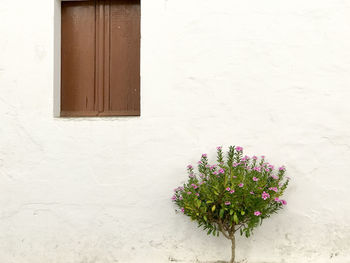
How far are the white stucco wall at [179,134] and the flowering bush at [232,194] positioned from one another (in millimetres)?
171

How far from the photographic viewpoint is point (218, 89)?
3.75m

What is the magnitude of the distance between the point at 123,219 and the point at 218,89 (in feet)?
5.20

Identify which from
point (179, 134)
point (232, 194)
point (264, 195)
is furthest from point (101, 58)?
point (264, 195)

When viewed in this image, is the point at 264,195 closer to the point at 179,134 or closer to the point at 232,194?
the point at 232,194

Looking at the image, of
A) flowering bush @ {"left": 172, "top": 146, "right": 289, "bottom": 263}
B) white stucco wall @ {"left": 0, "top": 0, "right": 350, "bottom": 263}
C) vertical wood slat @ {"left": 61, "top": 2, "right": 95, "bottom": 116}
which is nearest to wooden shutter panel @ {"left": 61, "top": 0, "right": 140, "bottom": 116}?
vertical wood slat @ {"left": 61, "top": 2, "right": 95, "bottom": 116}

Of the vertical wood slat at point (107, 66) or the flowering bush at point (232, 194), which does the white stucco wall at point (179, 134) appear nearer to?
the flowering bush at point (232, 194)

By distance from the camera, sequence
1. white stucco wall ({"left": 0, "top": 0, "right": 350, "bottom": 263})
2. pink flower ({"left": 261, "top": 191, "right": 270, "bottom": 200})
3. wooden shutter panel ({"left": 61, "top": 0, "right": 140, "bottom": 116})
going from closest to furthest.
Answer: pink flower ({"left": 261, "top": 191, "right": 270, "bottom": 200}), white stucco wall ({"left": 0, "top": 0, "right": 350, "bottom": 263}), wooden shutter panel ({"left": 61, "top": 0, "right": 140, "bottom": 116})

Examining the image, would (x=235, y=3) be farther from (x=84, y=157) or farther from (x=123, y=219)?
(x=123, y=219)

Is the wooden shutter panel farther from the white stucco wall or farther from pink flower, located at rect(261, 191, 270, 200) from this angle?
pink flower, located at rect(261, 191, 270, 200)

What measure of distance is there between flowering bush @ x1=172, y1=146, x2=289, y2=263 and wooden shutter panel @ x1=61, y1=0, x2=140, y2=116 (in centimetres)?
108

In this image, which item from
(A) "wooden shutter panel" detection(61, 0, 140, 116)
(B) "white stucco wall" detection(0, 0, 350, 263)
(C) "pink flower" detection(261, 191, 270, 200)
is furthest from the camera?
(A) "wooden shutter panel" detection(61, 0, 140, 116)

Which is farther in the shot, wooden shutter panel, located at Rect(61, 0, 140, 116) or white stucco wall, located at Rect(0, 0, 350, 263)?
wooden shutter panel, located at Rect(61, 0, 140, 116)

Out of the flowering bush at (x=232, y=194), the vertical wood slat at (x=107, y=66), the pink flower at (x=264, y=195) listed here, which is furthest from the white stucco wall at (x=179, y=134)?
the pink flower at (x=264, y=195)

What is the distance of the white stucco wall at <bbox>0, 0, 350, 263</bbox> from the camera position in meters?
3.65
